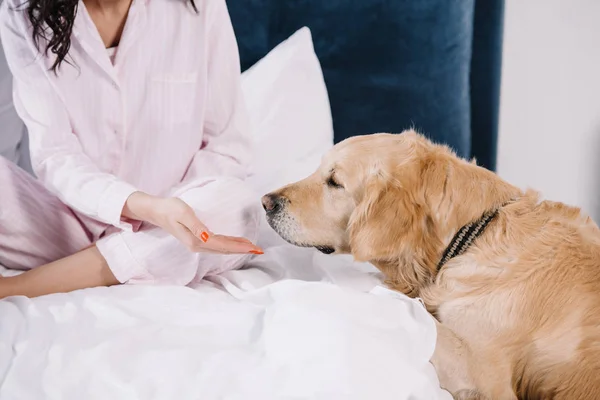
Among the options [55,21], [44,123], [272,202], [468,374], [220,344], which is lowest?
[468,374]

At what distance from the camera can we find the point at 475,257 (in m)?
1.11

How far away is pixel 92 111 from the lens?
49.6 inches

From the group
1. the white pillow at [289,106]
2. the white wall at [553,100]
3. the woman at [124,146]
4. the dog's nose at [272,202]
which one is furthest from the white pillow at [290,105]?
the white wall at [553,100]

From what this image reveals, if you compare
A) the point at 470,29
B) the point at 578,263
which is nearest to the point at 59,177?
the point at 578,263

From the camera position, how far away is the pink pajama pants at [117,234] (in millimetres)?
1190

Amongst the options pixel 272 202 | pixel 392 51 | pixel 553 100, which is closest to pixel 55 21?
pixel 272 202

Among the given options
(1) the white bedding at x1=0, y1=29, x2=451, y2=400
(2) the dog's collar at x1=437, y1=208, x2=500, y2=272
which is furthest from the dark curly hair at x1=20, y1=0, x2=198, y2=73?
(2) the dog's collar at x1=437, y1=208, x2=500, y2=272

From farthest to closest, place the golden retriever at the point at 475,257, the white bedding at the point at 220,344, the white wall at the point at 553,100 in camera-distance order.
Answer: the white wall at the point at 553,100
the golden retriever at the point at 475,257
the white bedding at the point at 220,344

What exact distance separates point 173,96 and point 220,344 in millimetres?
545

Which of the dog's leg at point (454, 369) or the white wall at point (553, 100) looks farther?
the white wall at point (553, 100)

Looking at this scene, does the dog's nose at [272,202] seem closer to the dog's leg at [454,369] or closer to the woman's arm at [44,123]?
the woman's arm at [44,123]

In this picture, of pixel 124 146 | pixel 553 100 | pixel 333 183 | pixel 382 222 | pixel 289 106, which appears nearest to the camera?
pixel 382 222

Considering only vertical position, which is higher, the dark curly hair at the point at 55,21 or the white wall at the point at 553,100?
the dark curly hair at the point at 55,21

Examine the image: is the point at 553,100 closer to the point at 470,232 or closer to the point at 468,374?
the point at 470,232
